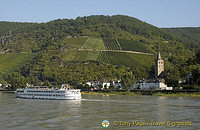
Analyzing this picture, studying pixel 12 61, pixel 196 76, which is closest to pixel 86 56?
pixel 12 61

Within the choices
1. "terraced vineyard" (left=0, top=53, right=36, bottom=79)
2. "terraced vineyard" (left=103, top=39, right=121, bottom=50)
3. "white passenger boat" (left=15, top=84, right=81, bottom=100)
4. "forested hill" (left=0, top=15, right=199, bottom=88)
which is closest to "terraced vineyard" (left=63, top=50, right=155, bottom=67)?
"forested hill" (left=0, top=15, right=199, bottom=88)

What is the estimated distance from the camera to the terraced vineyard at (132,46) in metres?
157

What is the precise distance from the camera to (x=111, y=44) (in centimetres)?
16500

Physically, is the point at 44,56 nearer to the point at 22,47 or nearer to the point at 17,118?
the point at 22,47

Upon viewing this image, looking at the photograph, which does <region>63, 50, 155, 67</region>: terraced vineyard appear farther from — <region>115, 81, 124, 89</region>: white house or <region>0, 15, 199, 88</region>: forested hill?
<region>115, 81, 124, 89</region>: white house

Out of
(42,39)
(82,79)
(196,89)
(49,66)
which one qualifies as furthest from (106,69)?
(42,39)

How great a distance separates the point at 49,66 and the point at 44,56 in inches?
466

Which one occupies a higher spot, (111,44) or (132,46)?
(111,44)

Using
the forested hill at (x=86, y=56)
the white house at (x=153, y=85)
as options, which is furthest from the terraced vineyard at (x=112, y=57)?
the white house at (x=153, y=85)

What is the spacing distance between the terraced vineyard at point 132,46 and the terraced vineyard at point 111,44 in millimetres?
2396

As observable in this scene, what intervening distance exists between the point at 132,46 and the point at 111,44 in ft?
32.6

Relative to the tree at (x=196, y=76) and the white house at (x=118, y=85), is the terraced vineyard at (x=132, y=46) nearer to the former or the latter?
the white house at (x=118, y=85)

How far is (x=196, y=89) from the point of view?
76875 mm

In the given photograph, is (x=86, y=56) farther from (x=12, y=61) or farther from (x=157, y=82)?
(x=157, y=82)
